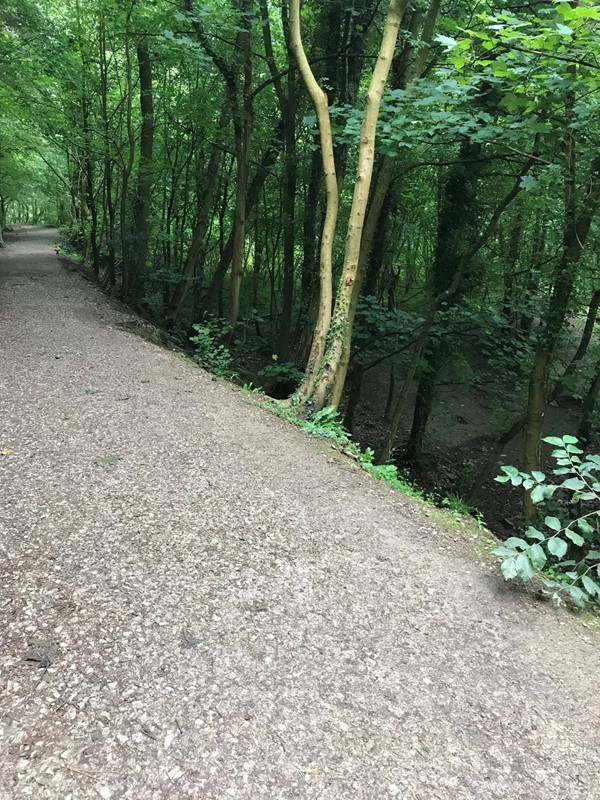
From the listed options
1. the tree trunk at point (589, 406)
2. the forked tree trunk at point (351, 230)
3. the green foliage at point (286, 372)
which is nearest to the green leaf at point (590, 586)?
the forked tree trunk at point (351, 230)

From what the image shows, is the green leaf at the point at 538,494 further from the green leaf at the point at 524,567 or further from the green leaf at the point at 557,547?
the green leaf at the point at 524,567

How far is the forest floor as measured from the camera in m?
1.90

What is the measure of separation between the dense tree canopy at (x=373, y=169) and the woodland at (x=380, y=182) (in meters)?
0.05

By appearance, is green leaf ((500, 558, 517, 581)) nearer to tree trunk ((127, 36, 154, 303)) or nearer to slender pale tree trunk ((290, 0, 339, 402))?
slender pale tree trunk ((290, 0, 339, 402))

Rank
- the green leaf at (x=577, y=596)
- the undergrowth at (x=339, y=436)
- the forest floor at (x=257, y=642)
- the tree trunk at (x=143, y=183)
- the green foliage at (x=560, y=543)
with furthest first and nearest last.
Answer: the tree trunk at (x=143, y=183) < the undergrowth at (x=339, y=436) < the green leaf at (x=577, y=596) < the green foliage at (x=560, y=543) < the forest floor at (x=257, y=642)

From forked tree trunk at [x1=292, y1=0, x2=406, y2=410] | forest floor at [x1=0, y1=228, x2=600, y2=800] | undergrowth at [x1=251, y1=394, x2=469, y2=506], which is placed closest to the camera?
forest floor at [x1=0, y1=228, x2=600, y2=800]

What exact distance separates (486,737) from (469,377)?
967cm

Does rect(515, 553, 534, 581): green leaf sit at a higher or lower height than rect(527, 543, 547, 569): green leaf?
lower

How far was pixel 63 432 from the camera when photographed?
458 cm

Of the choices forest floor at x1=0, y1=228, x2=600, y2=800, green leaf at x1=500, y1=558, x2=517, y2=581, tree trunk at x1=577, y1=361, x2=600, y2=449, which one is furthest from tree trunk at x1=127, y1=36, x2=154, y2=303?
green leaf at x1=500, y1=558, x2=517, y2=581

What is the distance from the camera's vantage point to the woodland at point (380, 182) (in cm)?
576

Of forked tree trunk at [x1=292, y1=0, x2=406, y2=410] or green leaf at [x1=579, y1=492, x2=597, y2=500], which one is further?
forked tree trunk at [x1=292, y1=0, x2=406, y2=410]

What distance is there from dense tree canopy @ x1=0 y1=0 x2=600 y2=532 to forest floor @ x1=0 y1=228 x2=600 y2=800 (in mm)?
2833

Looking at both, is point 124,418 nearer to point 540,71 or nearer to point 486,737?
point 486,737
